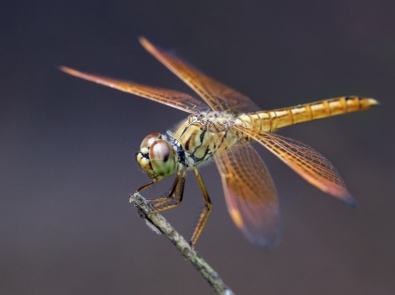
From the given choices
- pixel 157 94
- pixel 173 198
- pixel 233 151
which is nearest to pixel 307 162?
pixel 233 151

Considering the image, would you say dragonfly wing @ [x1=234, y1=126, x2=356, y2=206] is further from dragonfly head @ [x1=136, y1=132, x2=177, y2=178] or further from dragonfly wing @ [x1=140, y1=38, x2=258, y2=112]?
dragonfly head @ [x1=136, y1=132, x2=177, y2=178]

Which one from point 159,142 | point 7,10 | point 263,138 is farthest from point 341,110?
point 7,10

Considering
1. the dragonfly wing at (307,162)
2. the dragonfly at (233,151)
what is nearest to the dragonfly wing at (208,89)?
the dragonfly at (233,151)

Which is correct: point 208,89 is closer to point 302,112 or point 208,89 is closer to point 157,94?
point 157,94

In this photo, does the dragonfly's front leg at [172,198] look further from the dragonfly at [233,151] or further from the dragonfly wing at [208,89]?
the dragonfly wing at [208,89]

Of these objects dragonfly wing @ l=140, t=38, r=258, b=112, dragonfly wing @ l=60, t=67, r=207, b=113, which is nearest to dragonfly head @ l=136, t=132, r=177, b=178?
dragonfly wing @ l=60, t=67, r=207, b=113

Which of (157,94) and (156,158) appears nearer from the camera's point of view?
(156,158)
